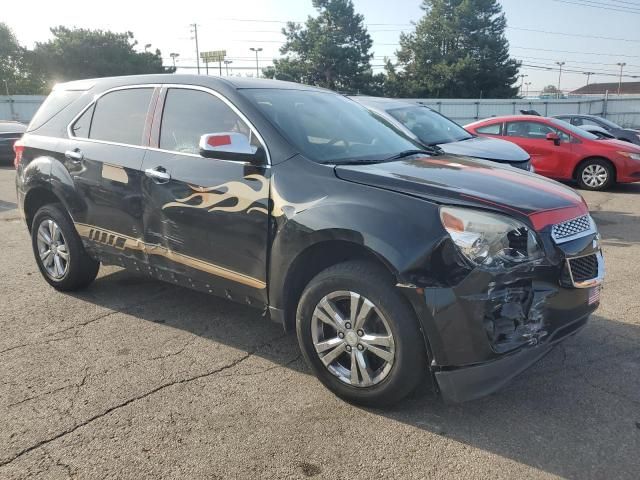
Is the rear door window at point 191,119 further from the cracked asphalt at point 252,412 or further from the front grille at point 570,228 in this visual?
the front grille at point 570,228

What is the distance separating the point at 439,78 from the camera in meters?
55.5

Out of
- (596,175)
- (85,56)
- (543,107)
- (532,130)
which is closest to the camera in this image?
(596,175)

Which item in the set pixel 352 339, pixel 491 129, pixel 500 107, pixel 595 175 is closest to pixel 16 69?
pixel 500 107

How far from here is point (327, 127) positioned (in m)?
3.71

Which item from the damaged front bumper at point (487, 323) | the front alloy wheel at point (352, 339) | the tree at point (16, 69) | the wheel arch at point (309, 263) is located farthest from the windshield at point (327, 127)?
the tree at point (16, 69)

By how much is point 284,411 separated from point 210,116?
199 centimetres

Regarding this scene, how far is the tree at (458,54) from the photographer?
5488 centimetres

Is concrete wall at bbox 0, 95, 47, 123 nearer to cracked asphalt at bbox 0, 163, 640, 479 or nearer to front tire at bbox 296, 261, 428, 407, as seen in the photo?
cracked asphalt at bbox 0, 163, 640, 479

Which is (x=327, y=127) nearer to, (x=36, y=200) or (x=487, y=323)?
(x=487, y=323)

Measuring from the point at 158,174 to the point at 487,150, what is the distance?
4.86 metres

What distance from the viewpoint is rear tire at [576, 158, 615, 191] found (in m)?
10.5

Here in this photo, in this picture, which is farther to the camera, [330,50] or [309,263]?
[330,50]

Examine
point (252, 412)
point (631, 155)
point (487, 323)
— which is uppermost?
point (631, 155)

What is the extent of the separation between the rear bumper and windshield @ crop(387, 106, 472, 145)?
5220 mm
